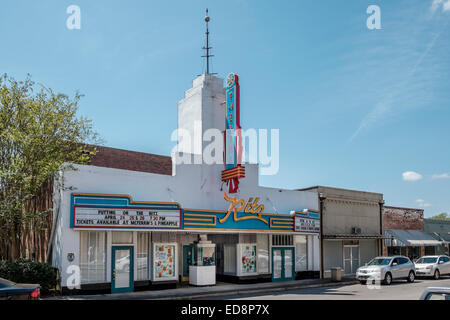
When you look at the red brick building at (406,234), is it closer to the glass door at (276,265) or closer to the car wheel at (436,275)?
the car wheel at (436,275)

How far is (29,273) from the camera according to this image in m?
17.6

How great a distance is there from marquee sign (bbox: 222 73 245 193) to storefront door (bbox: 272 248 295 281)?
5734mm

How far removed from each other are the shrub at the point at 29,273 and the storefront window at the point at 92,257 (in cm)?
139

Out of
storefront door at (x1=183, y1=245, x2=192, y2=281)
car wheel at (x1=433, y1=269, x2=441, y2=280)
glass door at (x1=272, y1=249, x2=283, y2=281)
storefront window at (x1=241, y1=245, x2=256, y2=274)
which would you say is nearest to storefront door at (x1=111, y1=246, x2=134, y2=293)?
storefront door at (x1=183, y1=245, x2=192, y2=281)

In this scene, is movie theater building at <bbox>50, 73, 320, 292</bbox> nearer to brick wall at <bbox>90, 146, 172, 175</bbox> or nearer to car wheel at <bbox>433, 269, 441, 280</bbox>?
brick wall at <bbox>90, 146, 172, 175</bbox>

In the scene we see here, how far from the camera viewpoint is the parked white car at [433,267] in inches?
1147

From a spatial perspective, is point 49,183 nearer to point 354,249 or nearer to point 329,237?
point 329,237

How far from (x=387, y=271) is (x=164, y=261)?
1279cm

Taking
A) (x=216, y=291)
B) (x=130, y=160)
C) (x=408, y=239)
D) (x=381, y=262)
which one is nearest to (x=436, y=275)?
(x=381, y=262)

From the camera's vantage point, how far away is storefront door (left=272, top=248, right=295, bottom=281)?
26.2 meters

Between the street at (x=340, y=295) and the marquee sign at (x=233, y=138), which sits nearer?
the street at (x=340, y=295)

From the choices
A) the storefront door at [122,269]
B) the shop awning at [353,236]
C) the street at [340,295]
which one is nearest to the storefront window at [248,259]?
the street at [340,295]
